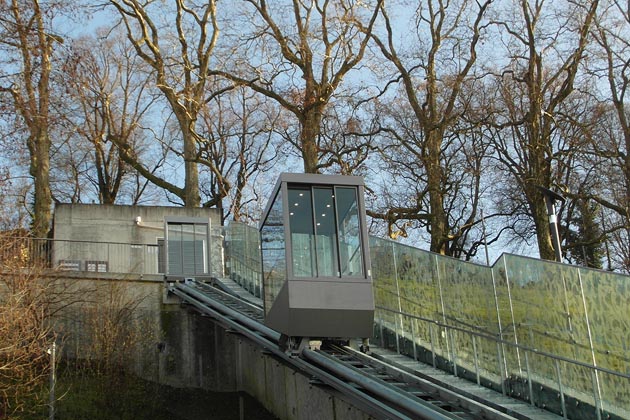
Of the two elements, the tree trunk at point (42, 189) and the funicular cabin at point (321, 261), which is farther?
the tree trunk at point (42, 189)

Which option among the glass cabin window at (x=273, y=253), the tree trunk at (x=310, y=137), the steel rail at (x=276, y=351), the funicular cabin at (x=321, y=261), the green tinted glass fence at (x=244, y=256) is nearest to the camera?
the steel rail at (x=276, y=351)

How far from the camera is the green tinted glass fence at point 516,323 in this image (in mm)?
11609

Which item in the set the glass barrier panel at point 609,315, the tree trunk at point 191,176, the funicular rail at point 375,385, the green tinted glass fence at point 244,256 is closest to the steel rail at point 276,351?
the funicular rail at point 375,385

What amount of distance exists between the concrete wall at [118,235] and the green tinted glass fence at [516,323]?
11.0 meters

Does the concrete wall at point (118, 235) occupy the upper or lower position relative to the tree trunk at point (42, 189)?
lower

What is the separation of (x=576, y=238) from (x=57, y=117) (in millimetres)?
23018

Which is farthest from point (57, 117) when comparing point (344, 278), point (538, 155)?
point (538, 155)

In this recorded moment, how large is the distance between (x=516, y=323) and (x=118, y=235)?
1868cm

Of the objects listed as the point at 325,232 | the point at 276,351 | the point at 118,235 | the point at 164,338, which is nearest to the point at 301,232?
the point at 325,232

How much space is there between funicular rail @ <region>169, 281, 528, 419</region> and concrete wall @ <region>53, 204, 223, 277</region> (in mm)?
8166

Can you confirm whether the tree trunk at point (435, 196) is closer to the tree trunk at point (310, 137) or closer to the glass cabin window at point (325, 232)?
the tree trunk at point (310, 137)

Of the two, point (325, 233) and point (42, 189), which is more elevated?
point (42, 189)

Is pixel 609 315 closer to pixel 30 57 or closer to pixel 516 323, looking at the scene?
pixel 516 323

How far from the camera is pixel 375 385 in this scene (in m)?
13.1
